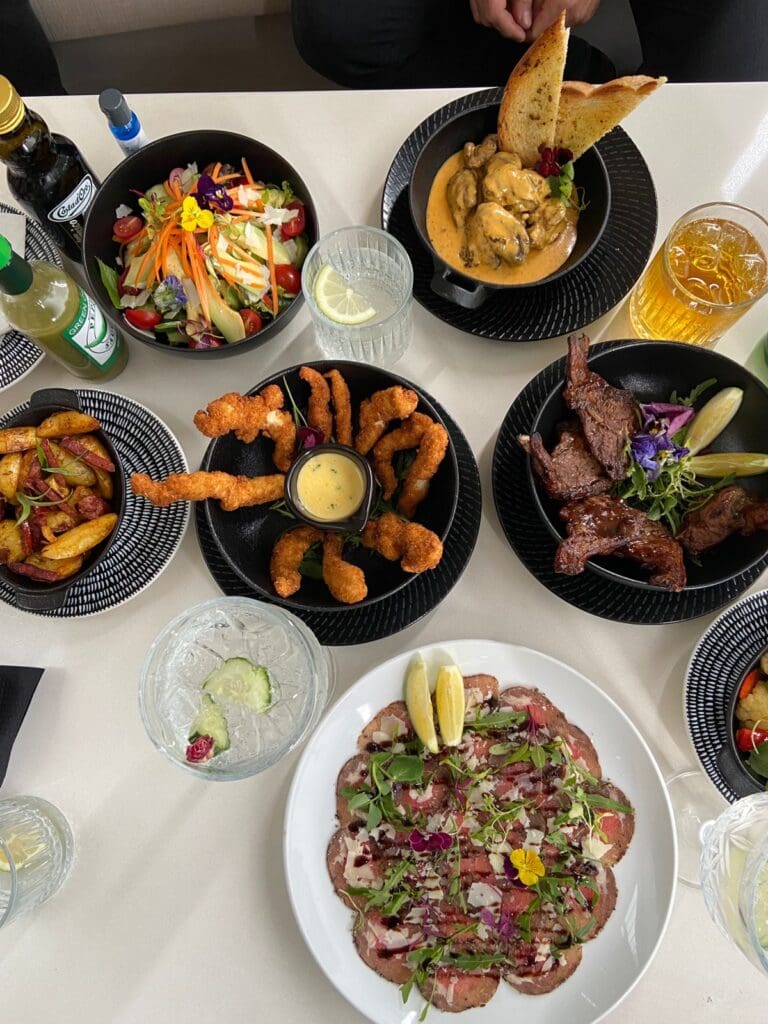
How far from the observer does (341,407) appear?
1253 mm

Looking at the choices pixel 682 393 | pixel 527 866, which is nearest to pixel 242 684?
pixel 527 866

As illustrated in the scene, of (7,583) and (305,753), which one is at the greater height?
(7,583)

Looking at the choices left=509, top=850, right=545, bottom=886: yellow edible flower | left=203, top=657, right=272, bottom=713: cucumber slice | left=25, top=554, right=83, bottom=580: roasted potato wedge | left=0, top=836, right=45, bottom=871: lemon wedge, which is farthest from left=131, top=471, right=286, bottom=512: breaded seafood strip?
left=509, top=850, right=545, bottom=886: yellow edible flower

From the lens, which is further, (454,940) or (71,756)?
(71,756)

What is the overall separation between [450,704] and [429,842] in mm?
212

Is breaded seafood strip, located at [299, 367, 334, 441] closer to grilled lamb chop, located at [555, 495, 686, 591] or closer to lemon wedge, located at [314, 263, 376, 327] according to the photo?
lemon wedge, located at [314, 263, 376, 327]

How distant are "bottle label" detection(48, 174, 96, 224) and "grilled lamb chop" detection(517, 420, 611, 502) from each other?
0.84m

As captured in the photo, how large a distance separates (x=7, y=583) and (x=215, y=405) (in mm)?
404

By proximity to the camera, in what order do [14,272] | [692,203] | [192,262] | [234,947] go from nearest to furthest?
[14,272] → [234,947] → [192,262] → [692,203]

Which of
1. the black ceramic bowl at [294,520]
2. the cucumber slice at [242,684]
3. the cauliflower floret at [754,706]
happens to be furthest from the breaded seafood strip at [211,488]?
the cauliflower floret at [754,706]

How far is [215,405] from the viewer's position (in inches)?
45.3

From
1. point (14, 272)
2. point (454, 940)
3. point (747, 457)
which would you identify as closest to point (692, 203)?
point (747, 457)

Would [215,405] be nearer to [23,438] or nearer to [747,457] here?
[23,438]

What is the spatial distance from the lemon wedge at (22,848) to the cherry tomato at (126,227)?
1.01m
